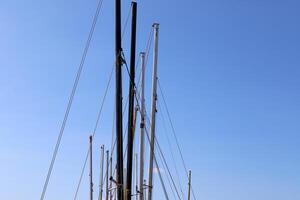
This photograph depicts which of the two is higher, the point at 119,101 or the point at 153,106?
the point at 153,106

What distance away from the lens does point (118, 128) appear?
1978cm

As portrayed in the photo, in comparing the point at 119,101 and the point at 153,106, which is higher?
the point at 153,106

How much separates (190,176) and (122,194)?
1002 inches

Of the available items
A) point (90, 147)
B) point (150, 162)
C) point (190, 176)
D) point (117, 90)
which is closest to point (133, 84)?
point (117, 90)

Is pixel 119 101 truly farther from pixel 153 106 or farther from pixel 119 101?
pixel 153 106

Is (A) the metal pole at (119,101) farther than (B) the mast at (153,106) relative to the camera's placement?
No

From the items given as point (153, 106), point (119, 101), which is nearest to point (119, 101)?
point (119, 101)

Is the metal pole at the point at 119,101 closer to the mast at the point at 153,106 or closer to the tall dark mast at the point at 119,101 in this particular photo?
the tall dark mast at the point at 119,101

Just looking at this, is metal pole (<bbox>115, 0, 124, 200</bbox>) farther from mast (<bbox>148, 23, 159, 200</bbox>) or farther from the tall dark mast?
mast (<bbox>148, 23, 159, 200</bbox>)

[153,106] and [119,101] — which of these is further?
[153,106]

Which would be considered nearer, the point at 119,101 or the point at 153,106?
the point at 119,101

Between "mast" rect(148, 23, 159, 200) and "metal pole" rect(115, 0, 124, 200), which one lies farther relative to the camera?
"mast" rect(148, 23, 159, 200)

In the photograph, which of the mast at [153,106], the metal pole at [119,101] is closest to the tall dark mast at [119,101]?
the metal pole at [119,101]

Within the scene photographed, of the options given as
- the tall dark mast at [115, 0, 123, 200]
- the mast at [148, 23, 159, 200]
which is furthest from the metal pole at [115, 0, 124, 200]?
the mast at [148, 23, 159, 200]
